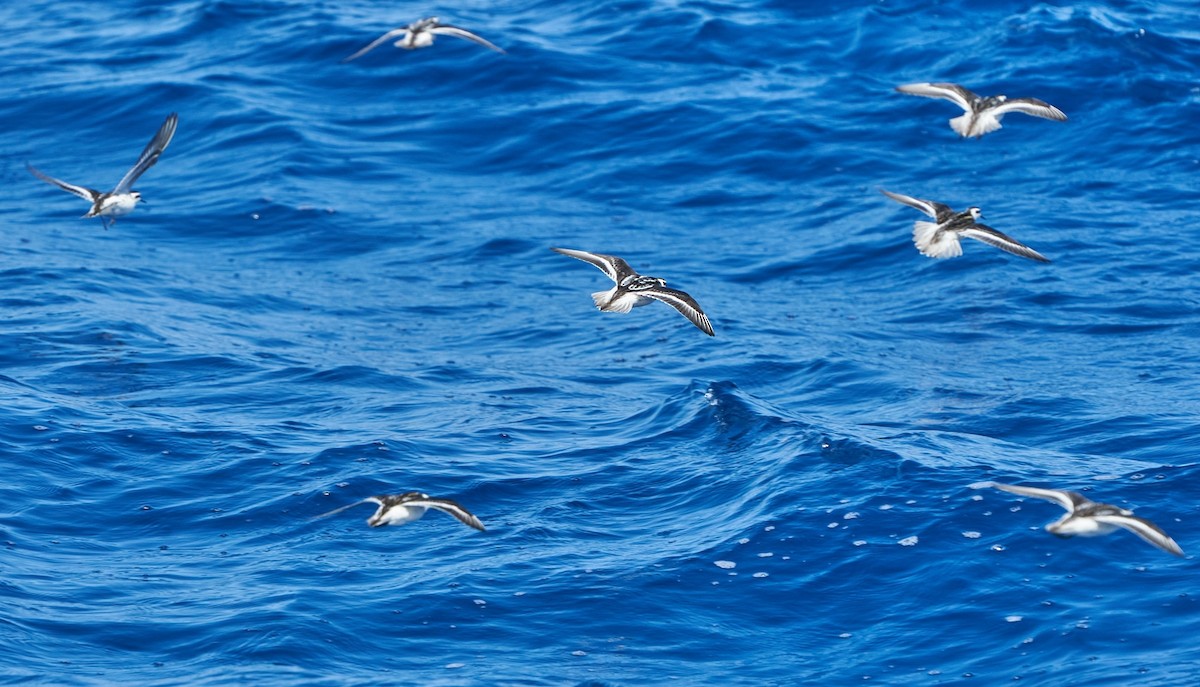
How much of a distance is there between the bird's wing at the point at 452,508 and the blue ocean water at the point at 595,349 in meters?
1.35

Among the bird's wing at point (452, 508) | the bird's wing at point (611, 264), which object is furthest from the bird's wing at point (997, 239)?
the bird's wing at point (452, 508)

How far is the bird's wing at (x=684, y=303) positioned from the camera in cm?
1409

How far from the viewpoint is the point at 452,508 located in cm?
1178

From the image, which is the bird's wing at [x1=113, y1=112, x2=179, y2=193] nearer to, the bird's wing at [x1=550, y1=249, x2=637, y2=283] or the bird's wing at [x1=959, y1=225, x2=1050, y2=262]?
the bird's wing at [x1=550, y1=249, x2=637, y2=283]

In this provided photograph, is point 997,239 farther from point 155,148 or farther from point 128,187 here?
point 128,187

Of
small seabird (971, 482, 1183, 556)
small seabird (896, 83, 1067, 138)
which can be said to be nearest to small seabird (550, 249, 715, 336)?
small seabird (971, 482, 1183, 556)

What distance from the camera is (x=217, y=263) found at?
23.1 meters

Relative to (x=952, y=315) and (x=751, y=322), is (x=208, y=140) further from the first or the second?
(x=952, y=315)

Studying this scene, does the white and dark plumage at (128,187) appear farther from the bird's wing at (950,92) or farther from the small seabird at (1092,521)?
the small seabird at (1092,521)

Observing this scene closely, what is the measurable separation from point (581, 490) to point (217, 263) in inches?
368

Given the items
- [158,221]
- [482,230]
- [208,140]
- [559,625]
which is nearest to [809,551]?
[559,625]

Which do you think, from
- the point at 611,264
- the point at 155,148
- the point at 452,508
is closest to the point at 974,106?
the point at 611,264

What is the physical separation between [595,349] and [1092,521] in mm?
9208

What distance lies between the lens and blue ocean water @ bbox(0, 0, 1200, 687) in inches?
516
